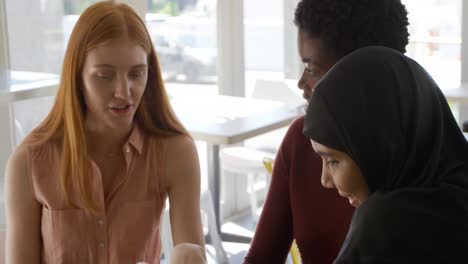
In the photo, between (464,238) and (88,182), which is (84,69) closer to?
(88,182)

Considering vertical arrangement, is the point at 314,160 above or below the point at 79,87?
below

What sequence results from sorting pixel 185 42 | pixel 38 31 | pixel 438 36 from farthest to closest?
pixel 438 36
pixel 185 42
pixel 38 31

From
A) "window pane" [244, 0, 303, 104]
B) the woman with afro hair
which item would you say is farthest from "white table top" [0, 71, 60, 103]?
"window pane" [244, 0, 303, 104]

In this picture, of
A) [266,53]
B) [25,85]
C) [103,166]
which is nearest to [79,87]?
[103,166]

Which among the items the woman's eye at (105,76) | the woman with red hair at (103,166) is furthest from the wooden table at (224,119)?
the woman's eye at (105,76)

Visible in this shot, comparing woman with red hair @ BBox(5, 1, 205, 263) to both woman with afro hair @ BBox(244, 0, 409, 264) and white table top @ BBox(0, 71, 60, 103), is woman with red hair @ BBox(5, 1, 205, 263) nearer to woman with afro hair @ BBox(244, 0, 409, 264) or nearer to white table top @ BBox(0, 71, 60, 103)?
woman with afro hair @ BBox(244, 0, 409, 264)

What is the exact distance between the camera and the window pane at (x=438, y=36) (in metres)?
4.71

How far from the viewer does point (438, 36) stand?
4.81 meters

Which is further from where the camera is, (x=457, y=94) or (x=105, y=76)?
(x=457, y=94)

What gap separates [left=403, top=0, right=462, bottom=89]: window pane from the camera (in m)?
4.71

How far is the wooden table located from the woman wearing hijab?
1.94 metres

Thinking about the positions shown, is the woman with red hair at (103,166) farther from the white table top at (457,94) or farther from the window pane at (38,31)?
the white table top at (457,94)

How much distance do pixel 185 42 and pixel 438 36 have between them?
1.63m

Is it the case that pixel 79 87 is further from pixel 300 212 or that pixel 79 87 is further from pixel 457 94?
pixel 457 94
